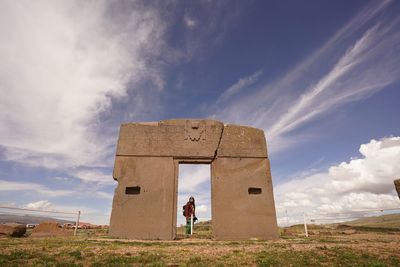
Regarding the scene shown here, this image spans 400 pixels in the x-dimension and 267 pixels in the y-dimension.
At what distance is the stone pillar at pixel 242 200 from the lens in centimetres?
894

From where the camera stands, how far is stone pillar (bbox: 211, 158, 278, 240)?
8938mm

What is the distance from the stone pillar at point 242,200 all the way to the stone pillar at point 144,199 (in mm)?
1593

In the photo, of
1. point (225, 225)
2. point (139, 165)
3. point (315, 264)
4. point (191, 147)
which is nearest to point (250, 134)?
point (191, 147)

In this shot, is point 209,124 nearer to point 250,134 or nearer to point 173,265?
point 250,134

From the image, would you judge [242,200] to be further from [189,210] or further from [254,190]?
[189,210]

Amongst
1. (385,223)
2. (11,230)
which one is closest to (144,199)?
(11,230)

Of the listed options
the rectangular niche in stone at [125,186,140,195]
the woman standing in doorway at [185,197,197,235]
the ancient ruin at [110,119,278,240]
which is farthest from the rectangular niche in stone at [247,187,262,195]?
the rectangular niche in stone at [125,186,140,195]

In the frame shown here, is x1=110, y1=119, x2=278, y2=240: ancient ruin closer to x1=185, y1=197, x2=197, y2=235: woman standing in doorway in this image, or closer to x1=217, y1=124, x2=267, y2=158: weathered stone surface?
x1=217, y1=124, x2=267, y2=158: weathered stone surface

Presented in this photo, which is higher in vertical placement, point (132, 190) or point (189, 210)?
point (132, 190)

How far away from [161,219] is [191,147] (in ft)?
9.10

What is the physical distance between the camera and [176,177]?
9500mm

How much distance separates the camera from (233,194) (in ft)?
30.5

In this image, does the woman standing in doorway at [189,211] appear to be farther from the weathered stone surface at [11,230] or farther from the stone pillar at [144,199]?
the weathered stone surface at [11,230]

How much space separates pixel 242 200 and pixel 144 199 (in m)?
3.45
